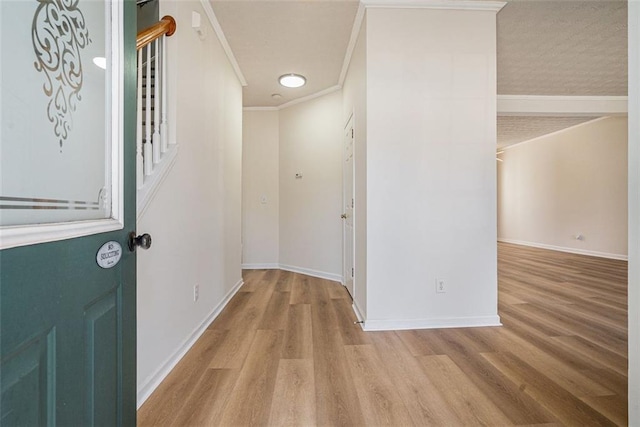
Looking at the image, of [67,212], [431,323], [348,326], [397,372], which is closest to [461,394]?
[397,372]

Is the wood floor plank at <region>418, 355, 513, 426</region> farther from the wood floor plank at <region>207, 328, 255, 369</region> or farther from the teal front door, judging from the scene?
the teal front door

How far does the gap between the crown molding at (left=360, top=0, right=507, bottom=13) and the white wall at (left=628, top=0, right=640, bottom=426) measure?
175cm

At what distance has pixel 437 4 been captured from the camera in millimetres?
Result: 2248

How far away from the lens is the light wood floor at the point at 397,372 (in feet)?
4.31

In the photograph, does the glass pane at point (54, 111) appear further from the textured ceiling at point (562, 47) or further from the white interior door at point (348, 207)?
the textured ceiling at point (562, 47)

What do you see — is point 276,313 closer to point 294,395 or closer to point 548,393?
point 294,395

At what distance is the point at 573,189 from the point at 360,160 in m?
6.27

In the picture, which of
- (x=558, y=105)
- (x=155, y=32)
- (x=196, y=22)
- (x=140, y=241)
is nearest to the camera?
(x=140, y=241)

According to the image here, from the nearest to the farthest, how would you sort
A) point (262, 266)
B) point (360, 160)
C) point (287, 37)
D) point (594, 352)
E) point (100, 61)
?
point (100, 61), point (594, 352), point (360, 160), point (287, 37), point (262, 266)

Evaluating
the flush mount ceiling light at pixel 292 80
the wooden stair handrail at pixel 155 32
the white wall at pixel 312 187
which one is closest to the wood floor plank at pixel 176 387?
the wooden stair handrail at pixel 155 32

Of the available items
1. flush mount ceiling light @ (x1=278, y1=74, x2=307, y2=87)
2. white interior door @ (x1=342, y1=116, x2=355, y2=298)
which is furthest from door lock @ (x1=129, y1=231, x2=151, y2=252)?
flush mount ceiling light @ (x1=278, y1=74, x2=307, y2=87)

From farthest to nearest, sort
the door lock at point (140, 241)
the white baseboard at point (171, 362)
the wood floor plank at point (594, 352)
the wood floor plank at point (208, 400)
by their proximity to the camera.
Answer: the wood floor plank at point (594, 352) → the white baseboard at point (171, 362) → the wood floor plank at point (208, 400) → the door lock at point (140, 241)

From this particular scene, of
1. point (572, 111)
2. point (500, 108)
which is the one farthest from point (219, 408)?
point (572, 111)

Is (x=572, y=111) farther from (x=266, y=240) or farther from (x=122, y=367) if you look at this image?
(x=122, y=367)
